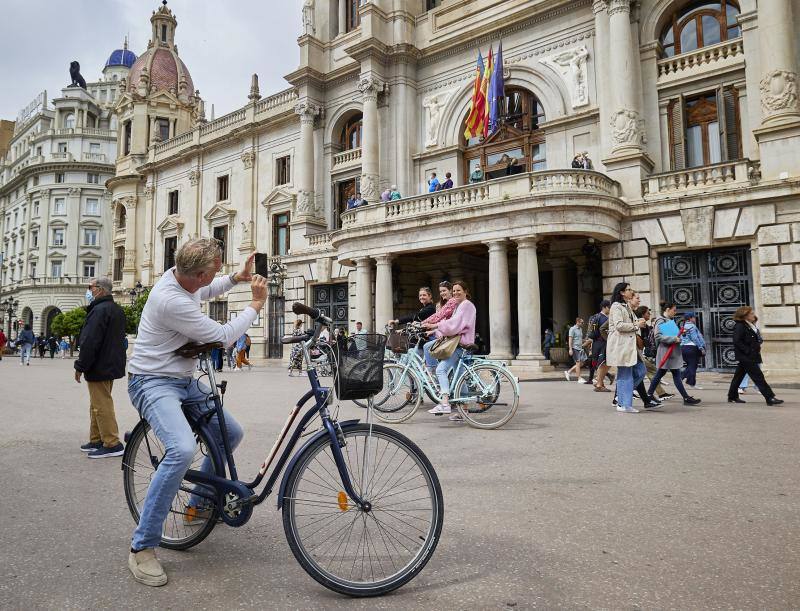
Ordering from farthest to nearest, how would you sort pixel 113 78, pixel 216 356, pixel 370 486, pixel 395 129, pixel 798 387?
pixel 113 78 → pixel 395 129 → pixel 216 356 → pixel 798 387 → pixel 370 486

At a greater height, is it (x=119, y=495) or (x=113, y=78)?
(x=113, y=78)

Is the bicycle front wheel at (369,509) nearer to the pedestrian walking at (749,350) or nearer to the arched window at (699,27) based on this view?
the pedestrian walking at (749,350)

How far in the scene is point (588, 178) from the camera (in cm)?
1678

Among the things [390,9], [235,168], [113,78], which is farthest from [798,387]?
[113,78]

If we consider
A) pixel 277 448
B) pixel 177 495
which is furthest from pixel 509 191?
pixel 177 495

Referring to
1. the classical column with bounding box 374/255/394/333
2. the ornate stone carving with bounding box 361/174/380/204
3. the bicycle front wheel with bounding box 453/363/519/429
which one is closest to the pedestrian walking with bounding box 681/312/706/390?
the bicycle front wheel with bounding box 453/363/519/429

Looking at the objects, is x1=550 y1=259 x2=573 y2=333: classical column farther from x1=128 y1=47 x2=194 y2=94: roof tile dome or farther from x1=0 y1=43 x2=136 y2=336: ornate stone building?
x1=0 y1=43 x2=136 y2=336: ornate stone building

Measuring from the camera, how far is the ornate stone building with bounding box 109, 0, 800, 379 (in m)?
16.1

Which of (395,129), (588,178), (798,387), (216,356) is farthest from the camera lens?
(395,129)

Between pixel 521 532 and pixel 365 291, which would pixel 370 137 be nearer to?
pixel 365 291

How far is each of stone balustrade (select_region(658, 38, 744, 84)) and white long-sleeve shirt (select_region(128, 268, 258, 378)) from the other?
19782 millimetres

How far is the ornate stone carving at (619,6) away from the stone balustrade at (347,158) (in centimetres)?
1220

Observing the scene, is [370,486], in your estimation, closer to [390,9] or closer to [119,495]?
[119,495]

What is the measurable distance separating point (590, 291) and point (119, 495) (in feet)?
59.8
